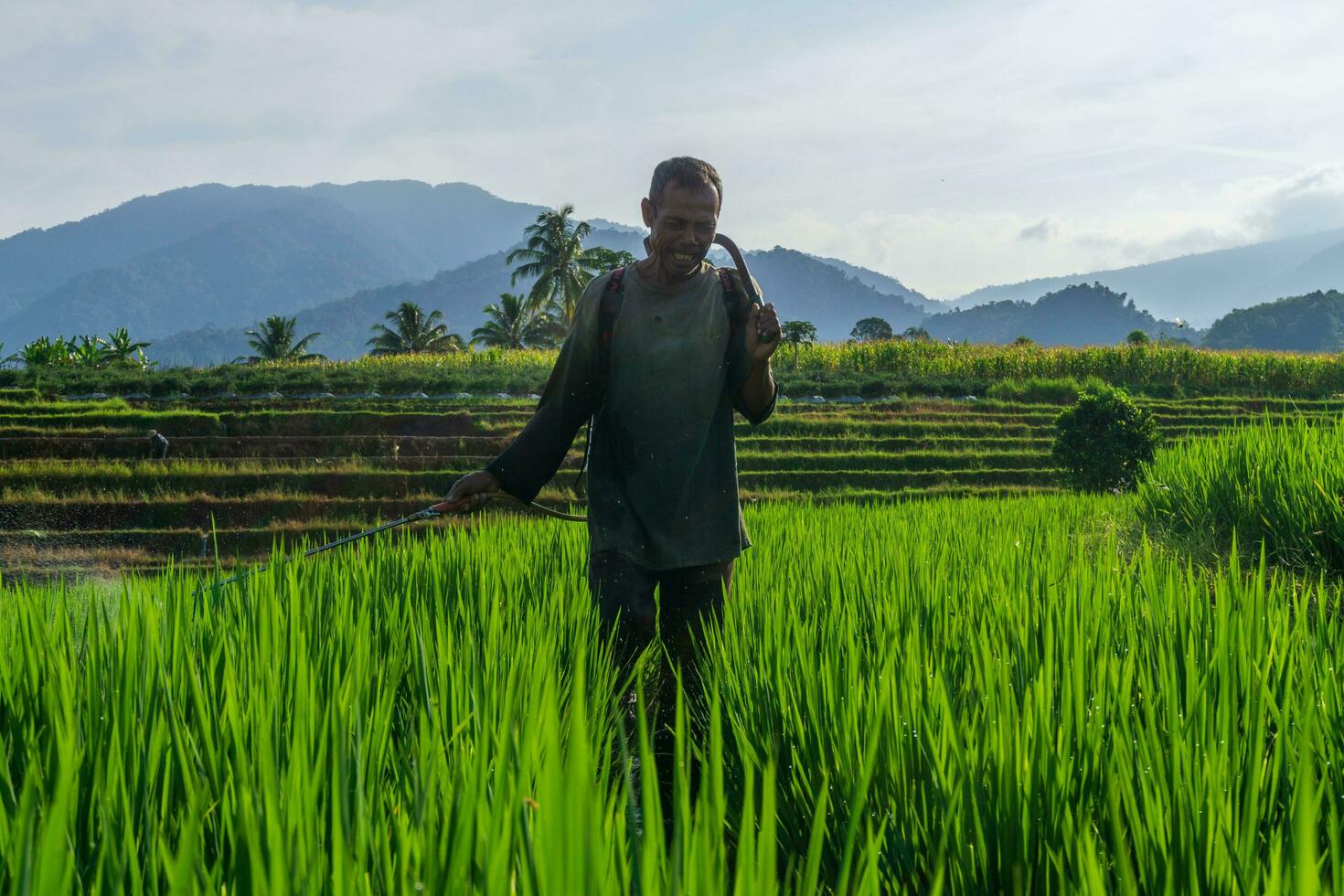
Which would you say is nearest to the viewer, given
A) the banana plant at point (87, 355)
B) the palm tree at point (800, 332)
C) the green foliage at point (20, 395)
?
the green foliage at point (20, 395)

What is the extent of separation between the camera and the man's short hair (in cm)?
238

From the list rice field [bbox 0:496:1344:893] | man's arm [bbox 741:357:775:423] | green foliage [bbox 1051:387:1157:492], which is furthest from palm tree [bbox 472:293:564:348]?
rice field [bbox 0:496:1344:893]

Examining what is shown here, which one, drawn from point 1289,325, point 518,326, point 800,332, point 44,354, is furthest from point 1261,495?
point 1289,325

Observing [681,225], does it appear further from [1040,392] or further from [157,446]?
[1040,392]

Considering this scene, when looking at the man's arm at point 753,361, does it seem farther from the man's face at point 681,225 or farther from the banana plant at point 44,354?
the banana plant at point 44,354

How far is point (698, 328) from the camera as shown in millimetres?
2508

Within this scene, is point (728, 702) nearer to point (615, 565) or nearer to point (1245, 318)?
point (615, 565)

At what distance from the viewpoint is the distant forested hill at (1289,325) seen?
5054 inches

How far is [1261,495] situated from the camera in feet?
14.2

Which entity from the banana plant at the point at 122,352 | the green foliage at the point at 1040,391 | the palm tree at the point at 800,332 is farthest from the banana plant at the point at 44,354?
the green foliage at the point at 1040,391

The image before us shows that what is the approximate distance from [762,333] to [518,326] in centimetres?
4186

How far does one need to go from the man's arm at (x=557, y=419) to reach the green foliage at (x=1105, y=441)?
1135 cm

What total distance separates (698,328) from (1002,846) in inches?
62.8

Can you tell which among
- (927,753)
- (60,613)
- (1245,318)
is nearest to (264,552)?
(60,613)
